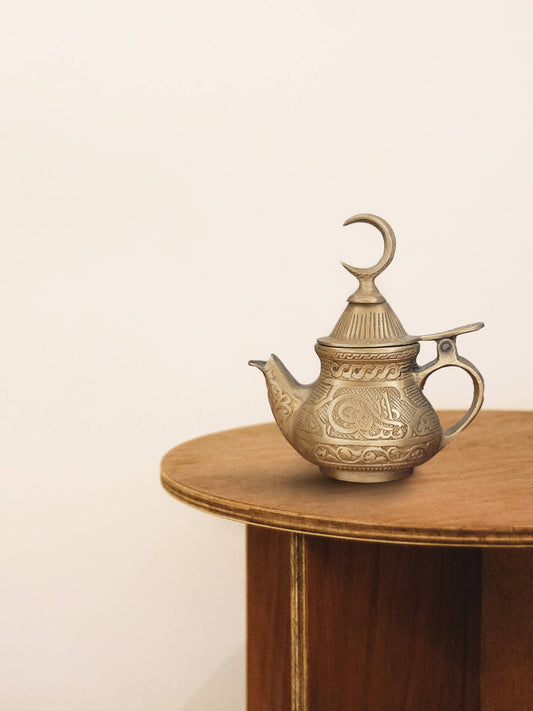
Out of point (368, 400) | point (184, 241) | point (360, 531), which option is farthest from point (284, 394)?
point (184, 241)

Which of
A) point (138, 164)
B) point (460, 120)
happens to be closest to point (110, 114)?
point (138, 164)

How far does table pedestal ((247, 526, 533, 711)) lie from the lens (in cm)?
118

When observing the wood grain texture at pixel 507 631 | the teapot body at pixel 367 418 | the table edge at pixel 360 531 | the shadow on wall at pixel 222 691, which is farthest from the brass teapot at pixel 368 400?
the shadow on wall at pixel 222 691

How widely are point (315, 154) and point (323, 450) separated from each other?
36.0 inches

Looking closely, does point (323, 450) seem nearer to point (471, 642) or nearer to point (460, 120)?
point (471, 642)

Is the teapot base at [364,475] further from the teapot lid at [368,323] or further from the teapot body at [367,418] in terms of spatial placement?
the teapot lid at [368,323]

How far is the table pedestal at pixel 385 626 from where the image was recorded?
1.18 meters

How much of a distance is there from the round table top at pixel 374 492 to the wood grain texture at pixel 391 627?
103 mm

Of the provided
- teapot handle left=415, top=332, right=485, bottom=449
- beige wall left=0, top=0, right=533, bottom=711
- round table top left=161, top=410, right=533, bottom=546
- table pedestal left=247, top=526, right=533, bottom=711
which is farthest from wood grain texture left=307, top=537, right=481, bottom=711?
beige wall left=0, top=0, right=533, bottom=711

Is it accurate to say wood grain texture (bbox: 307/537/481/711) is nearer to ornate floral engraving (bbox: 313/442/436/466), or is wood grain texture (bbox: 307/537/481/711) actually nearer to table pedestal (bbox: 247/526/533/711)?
table pedestal (bbox: 247/526/533/711)

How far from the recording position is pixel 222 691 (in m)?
1.98

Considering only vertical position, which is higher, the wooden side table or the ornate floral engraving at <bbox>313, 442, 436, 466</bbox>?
the ornate floral engraving at <bbox>313, 442, 436, 466</bbox>

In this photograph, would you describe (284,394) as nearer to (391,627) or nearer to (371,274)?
(371,274)

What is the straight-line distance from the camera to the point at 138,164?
1.86 meters
